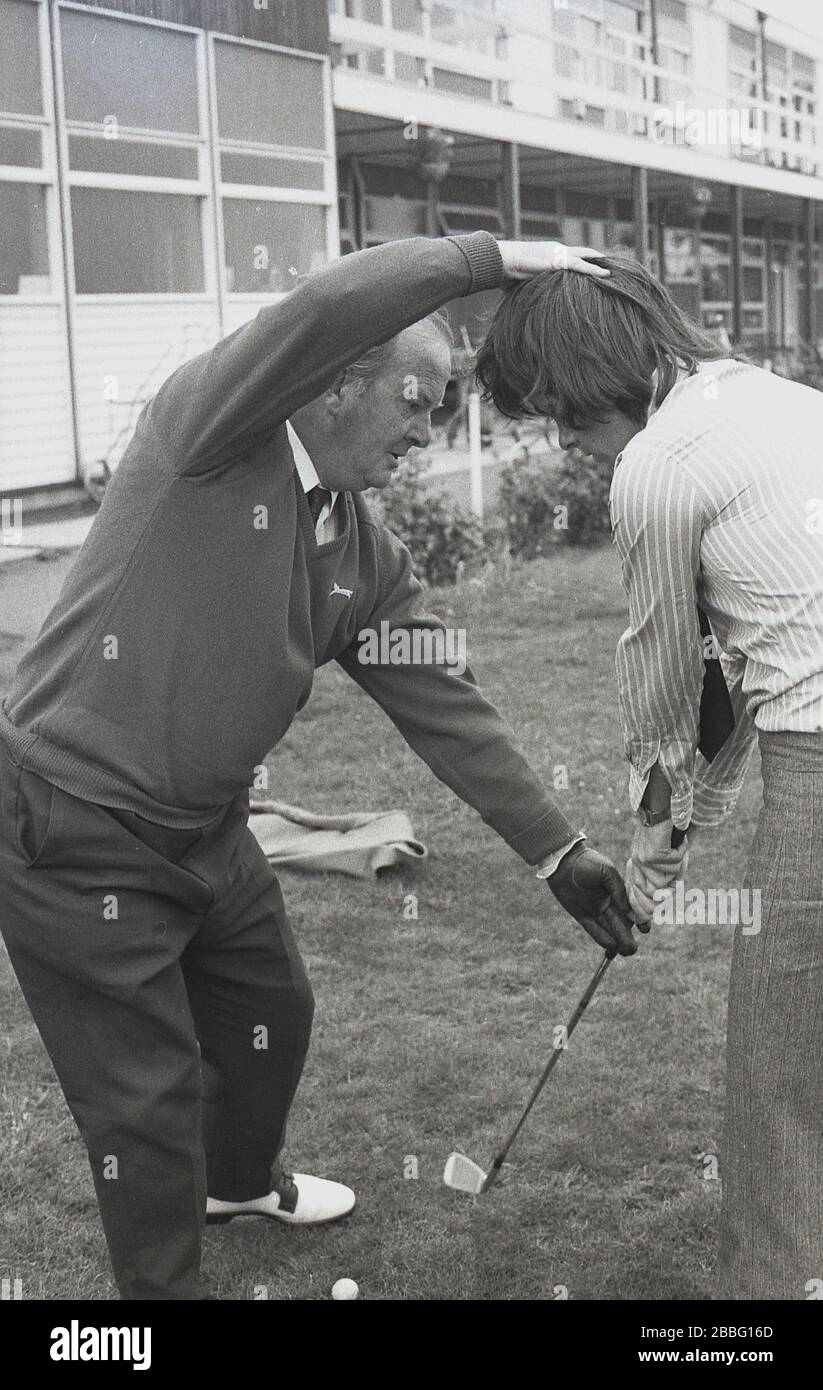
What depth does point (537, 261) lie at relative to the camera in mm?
2379

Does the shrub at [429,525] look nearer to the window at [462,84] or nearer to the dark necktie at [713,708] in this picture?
the dark necktie at [713,708]

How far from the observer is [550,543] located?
38.0 ft

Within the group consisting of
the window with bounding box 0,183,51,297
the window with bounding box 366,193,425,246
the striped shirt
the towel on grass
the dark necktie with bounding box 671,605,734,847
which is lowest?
the towel on grass

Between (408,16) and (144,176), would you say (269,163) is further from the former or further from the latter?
(408,16)

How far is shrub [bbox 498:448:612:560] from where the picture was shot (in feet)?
37.1

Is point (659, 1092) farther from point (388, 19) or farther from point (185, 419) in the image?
point (388, 19)

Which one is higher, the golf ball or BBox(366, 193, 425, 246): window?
BBox(366, 193, 425, 246): window

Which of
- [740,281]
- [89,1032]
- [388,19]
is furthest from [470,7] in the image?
[89,1032]

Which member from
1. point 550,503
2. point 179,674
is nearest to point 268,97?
point 550,503

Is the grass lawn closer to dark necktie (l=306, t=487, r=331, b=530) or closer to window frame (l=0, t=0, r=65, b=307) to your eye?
dark necktie (l=306, t=487, r=331, b=530)

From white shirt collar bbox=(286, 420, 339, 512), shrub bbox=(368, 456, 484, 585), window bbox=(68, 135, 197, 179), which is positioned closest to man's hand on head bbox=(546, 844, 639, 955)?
white shirt collar bbox=(286, 420, 339, 512)

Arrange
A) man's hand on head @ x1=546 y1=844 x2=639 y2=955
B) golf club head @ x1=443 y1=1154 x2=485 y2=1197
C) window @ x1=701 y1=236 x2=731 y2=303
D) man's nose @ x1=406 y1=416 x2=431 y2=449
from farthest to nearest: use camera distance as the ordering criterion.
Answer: window @ x1=701 y1=236 x2=731 y2=303, golf club head @ x1=443 y1=1154 x2=485 y2=1197, man's hand on head @ x1=546 y1=844 x2=639 y2=955, man's nose @ x1=406 y1=416 x2=431 y2=449

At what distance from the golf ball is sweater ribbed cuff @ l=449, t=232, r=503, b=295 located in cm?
207

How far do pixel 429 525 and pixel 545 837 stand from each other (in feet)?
22.3
